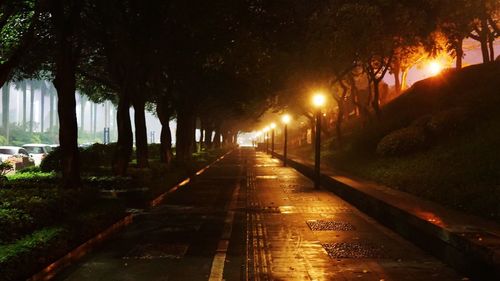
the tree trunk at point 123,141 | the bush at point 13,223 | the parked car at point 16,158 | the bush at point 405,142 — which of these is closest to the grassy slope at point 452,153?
the bush at point 405,142

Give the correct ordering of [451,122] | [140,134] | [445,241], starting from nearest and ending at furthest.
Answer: [445,241] → [140,134] → [451,122]

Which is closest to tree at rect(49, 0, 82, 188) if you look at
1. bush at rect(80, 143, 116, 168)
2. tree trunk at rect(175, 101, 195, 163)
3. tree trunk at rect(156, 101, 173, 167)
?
bush at rect(80, 143, 116, 168)

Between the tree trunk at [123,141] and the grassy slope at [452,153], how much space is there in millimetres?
9431

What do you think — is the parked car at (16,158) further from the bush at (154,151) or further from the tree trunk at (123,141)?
the tree trunk at (123,141)

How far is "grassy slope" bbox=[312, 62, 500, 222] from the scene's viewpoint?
14273 mm

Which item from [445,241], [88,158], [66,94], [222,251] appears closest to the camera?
[445,241]

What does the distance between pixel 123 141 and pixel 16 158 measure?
16.9 meters

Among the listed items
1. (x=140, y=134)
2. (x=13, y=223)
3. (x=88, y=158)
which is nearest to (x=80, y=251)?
(x=13, y=223)

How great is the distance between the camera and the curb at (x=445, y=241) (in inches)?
316

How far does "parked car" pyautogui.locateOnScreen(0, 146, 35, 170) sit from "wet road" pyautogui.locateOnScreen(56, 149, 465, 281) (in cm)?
1681

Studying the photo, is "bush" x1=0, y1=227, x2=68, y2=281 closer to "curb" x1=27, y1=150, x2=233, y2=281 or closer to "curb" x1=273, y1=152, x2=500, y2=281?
"curb" x1=27, y1=150, x2=233, y2=281

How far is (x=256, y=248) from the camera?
10750 mm

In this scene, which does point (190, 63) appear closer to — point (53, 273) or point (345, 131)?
point (53, 273)

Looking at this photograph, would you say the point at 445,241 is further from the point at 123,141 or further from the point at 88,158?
→ the point at 88,158
